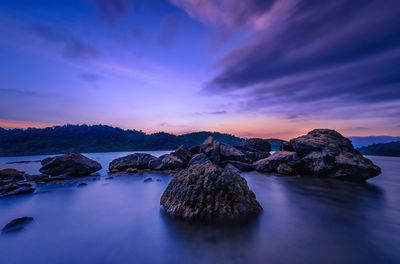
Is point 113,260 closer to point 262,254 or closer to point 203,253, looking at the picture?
point 203,253

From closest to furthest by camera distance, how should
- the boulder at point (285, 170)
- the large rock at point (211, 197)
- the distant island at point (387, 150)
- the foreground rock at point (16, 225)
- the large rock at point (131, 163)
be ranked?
1. the foreground rock at point (16, 225)
2. the large rock at point (211, 197)
3. the boulder at point (285, 170)
4. the large rock at point (131, 163)
5. the distant island at point (387, 150)

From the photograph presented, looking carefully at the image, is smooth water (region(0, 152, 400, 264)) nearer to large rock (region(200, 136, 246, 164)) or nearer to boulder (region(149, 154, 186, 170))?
boulder (region(149, 154, 186, 170))

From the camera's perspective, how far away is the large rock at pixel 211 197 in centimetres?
702

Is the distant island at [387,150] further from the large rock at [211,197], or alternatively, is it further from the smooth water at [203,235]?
the large rock at [211,197]

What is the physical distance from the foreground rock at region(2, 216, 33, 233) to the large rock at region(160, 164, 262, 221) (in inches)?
191

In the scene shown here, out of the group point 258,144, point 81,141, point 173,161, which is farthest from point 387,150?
point 81,141

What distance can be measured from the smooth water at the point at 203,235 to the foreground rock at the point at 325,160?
19.2ft

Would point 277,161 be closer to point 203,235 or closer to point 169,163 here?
point 169,163

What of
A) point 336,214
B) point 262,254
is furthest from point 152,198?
point 336,214

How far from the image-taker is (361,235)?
5812 mm

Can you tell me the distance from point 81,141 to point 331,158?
113 metres

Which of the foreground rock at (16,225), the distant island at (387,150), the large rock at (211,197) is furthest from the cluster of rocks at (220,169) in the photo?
the distant island at (387,150)

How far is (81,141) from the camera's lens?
344ft

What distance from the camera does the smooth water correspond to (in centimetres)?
470
